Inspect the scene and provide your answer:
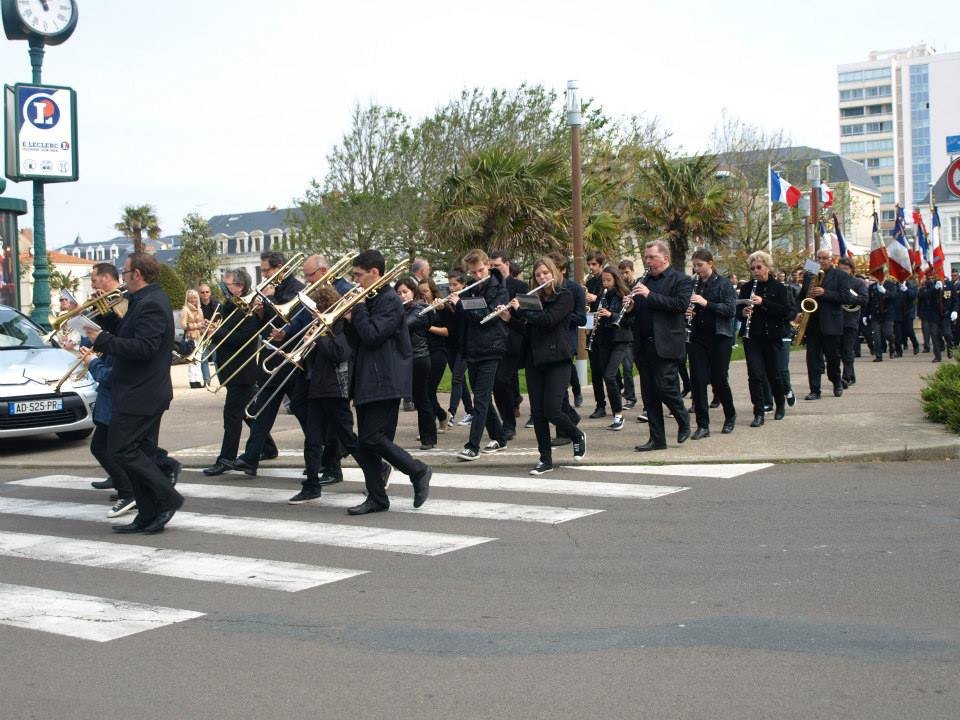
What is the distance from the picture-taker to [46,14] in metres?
23.7

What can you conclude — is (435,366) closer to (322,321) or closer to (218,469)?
(218,469)

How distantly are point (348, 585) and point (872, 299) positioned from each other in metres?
18.9

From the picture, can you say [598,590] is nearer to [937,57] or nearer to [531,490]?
[531,490]

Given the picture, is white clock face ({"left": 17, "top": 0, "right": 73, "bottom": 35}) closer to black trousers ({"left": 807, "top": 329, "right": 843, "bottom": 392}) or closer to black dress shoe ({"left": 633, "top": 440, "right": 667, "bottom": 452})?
black trousers ({"left": 807, "top": 329, "right": 843, "bottom": 392})

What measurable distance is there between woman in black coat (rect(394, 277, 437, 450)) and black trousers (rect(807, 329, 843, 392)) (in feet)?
17.5

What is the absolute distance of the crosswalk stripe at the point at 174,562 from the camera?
22.8 ft

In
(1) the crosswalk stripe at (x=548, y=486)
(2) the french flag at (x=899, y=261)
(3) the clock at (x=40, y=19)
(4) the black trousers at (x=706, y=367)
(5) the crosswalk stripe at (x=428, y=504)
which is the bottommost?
(5) the crosswalk stripe at (x=428, y=504)

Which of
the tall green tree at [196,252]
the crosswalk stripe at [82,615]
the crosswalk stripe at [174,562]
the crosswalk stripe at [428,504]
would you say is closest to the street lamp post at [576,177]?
the crosswalk stripe at [428,504]

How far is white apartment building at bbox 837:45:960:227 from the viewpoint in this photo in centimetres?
14388

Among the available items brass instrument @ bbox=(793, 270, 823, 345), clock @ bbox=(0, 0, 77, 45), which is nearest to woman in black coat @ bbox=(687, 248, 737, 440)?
brass instrument @ bbox=(793, 270, 823, 345)

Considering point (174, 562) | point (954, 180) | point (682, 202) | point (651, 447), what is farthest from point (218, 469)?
point (682, 202)

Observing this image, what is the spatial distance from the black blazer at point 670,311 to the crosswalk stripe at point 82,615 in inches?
232

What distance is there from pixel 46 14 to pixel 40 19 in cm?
17

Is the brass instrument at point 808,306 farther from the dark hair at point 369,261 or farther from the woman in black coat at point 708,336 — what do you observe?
the dark hair at point 369,261
